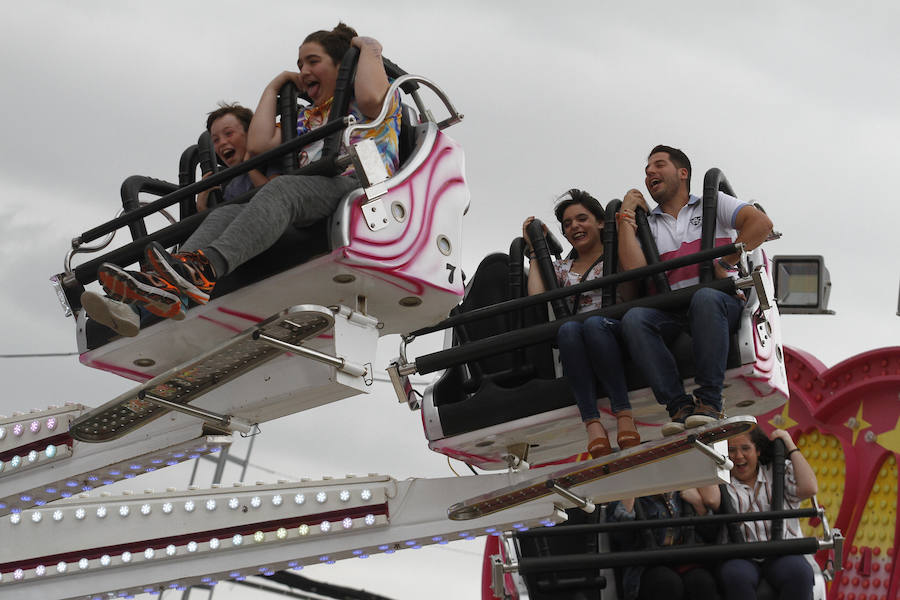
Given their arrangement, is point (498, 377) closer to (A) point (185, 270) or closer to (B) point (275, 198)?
(B) point (275, 198)

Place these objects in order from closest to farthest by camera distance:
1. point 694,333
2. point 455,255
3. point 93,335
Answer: point 694,333, point 455,255, point 93,335

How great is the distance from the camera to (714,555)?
198 inches

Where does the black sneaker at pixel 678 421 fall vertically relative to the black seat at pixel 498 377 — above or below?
below

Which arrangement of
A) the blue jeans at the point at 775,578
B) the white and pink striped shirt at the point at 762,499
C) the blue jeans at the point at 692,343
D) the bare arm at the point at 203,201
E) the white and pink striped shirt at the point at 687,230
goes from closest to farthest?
1. the blue jeans at the point at 692,343
2. the white and pink striped shirt at the point at 687,230
3. the blue jeans at the point at 775,578
4. the bare arm at the point at 203,201
5. the white and pink striped shirt at the point at 762,499

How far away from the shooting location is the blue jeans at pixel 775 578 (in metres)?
4.97

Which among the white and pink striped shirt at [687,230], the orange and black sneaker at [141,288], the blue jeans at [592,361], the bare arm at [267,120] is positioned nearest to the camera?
the orange and black sneaker at [141,288]

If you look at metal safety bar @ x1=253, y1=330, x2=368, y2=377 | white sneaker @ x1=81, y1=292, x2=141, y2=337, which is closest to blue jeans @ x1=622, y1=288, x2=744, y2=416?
metal safety bar @ x1=253, y1=330, x2=368, y2=377

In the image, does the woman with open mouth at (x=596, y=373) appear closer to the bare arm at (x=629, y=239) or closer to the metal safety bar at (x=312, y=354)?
the bare arm at (x=629, y=239)

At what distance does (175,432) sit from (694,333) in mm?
2087

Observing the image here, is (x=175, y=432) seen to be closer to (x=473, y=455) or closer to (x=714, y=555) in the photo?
(x=473, y=455)

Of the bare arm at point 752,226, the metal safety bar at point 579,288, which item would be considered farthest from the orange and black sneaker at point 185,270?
the bare arm at point 752,226

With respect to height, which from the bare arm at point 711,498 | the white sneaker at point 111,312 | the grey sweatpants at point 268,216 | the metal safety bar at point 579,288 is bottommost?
the bare arm at point 711,498

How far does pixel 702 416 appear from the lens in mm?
4062

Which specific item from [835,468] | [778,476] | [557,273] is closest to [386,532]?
[557,273]
